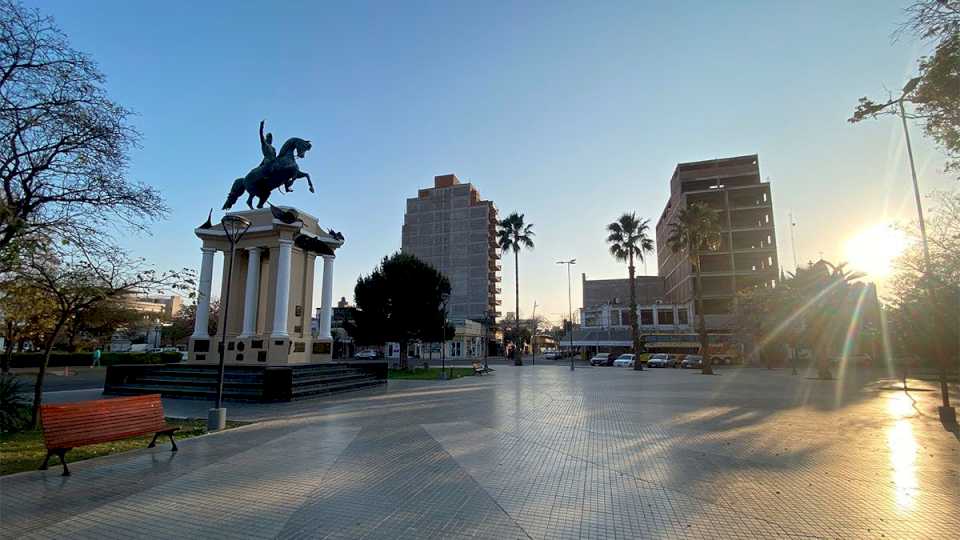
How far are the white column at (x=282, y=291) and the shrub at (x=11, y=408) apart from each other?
9.11 meters

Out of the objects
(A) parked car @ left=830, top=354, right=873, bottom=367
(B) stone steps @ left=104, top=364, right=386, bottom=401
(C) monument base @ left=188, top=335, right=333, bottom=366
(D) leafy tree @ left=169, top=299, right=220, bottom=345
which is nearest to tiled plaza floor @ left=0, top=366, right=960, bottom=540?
(B) stone steps @ left=104, top=364, right=386, bottom=401

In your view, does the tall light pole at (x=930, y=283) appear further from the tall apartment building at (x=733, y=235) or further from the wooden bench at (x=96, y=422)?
the tall apartment building at (x=733, y=235)

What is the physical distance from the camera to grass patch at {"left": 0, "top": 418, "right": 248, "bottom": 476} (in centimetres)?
679

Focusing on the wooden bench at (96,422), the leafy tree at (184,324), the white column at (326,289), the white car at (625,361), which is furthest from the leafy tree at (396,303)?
the leafy tree at (184,324)

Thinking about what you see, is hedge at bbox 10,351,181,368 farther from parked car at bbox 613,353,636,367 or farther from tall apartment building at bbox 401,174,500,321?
tall apartment building at bbox 401,174,500,321

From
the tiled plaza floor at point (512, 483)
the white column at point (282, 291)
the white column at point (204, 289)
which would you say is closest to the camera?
the tiled plaza floor at point (512, 483)

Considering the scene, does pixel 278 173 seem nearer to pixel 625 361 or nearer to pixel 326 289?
pixel 326 289

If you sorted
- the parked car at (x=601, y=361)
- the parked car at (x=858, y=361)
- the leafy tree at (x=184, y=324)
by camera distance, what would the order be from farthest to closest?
the leafy tree at (x=184, y=324) → the parked car at (x=601, y=361) → the parked car at (x=858, y=361)

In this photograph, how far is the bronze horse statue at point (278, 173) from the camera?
2005 centimetres

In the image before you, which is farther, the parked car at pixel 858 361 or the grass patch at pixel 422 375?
the parked car at pixel 858 361

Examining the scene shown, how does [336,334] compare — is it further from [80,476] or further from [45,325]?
[80,476]

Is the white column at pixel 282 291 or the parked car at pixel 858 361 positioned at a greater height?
the white column at pixel 282 291

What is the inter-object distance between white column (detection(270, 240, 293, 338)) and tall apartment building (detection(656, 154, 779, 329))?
2116 inches

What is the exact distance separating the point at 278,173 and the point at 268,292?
5.14 m
